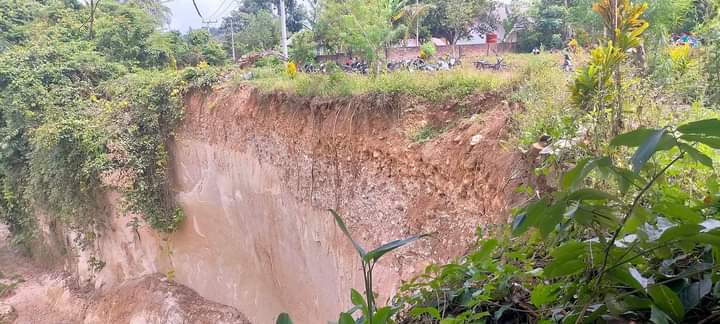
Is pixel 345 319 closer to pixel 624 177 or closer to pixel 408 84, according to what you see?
pixel 624 177

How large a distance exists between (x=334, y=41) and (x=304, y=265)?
10551 millimetres

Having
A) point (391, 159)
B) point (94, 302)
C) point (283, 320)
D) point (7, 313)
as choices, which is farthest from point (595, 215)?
point (7, 313)

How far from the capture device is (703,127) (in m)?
0.64

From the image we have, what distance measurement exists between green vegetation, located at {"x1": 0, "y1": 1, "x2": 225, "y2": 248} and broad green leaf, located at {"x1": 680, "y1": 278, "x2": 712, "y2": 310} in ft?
26.8

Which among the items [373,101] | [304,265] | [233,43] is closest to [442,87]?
[373,101]

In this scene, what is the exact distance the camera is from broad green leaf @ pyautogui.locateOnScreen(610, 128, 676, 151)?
2.08ft

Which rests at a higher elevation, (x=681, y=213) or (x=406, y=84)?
(x=406, y=84)

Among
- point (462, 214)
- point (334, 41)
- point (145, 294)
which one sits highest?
point (334, 41)

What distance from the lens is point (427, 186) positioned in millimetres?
4766

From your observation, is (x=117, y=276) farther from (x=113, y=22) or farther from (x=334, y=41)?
(x=334, y=41)

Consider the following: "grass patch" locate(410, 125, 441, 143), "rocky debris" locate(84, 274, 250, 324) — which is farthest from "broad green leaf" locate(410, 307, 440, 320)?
"rocky debris" locate(84, 274, 250, 324)

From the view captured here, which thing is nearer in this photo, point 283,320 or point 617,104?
point 283,320

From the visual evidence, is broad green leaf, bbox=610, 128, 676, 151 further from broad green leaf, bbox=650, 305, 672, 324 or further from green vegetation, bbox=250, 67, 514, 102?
green vegetation, bbox=250, 67, 514, 102

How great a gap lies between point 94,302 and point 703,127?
1077 centimetres
